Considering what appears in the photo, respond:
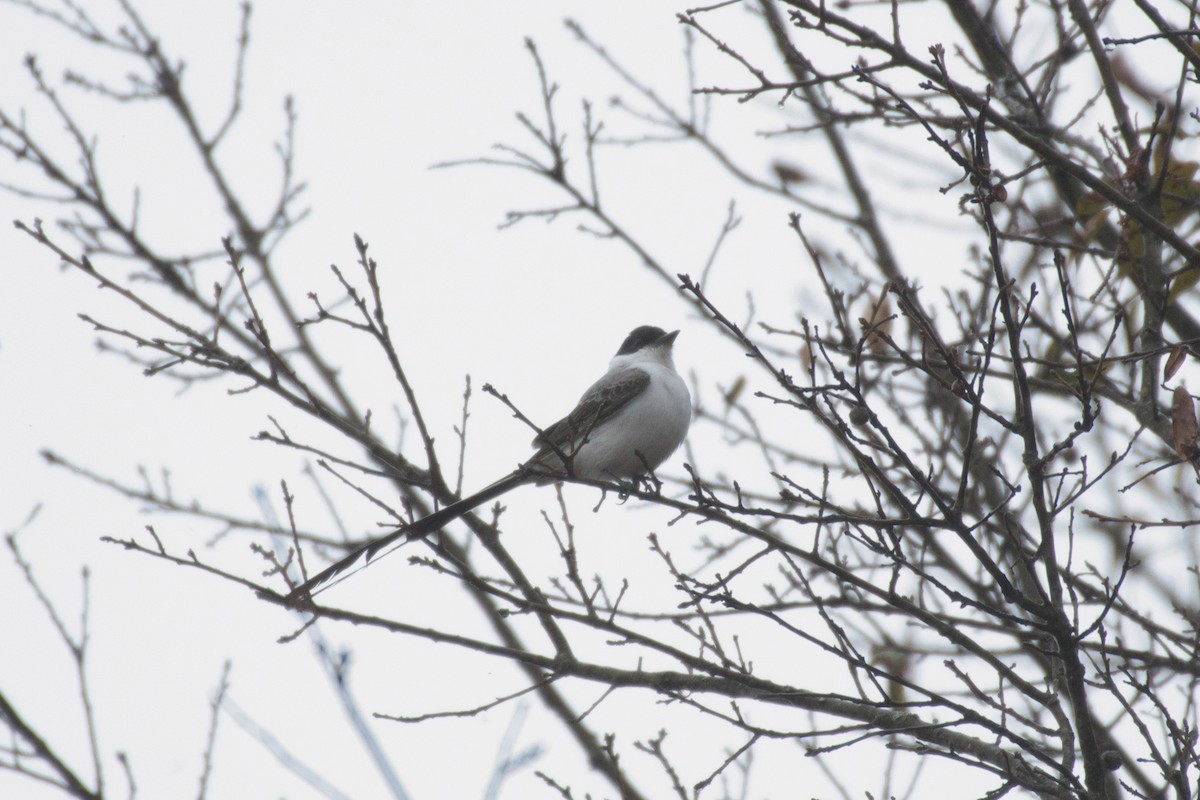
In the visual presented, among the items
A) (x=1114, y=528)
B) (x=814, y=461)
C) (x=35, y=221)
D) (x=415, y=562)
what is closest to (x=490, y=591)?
(x=415, y=562)

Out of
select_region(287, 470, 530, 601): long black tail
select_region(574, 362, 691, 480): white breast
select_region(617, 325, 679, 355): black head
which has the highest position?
select_region(617, 325, 679, 355): black head

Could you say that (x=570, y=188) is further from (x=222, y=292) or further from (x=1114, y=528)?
(x=1114, y=528)

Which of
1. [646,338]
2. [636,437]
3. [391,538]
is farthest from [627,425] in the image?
[391,538]

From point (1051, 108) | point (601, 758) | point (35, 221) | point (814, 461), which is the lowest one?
point (601, 758)

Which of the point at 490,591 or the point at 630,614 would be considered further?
the point at 630,614

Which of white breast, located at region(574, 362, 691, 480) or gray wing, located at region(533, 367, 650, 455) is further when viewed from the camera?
white breast, located at region(574, 362, 691, 480)

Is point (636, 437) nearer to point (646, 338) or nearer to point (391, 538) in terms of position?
point (646, 338)

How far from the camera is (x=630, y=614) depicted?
15.4 ft

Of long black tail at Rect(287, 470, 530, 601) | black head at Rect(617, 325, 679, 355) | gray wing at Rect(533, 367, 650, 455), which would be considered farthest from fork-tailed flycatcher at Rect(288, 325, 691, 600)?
long black tail at Rect(287, 470, 530, 601)

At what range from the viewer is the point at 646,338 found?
797 cm

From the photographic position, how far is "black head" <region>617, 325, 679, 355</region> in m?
7.77

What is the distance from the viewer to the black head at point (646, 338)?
7770 mm

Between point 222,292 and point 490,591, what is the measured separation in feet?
5.31

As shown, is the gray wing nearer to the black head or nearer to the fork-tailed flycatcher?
the fork-tailed flycatcher
